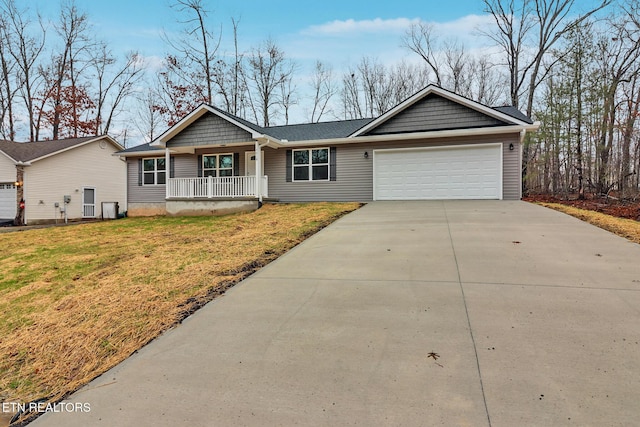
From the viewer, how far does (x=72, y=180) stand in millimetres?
19078

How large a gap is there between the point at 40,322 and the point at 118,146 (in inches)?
865

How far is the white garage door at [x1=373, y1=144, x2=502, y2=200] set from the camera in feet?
38.7

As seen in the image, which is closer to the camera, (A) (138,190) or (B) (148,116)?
(A) (138,190)

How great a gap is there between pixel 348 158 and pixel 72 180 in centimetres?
1628

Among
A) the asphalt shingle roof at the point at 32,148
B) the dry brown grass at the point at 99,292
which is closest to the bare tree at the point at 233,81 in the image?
the asphalt shingle roof at the point at 32,148

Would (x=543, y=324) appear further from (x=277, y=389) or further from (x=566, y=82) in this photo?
(x=566, y=82)

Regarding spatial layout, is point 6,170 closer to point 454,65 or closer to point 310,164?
point 310,164

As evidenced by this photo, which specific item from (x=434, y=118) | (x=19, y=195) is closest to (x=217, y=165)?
(x=434, y=118)

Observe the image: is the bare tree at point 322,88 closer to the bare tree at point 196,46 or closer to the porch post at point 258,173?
the bare tree at point 196,46

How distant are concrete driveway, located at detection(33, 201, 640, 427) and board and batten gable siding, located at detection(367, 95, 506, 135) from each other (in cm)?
787

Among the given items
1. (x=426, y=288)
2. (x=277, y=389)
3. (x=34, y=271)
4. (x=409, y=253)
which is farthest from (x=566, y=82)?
(x=34, y=271)

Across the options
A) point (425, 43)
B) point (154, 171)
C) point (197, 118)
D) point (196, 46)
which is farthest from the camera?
point (425, 43)

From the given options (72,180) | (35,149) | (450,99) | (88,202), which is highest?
(450,99)

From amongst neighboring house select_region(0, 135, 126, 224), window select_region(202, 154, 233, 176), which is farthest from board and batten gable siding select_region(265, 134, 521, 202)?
neighboring house select_region(0, 135, 126, 224)
